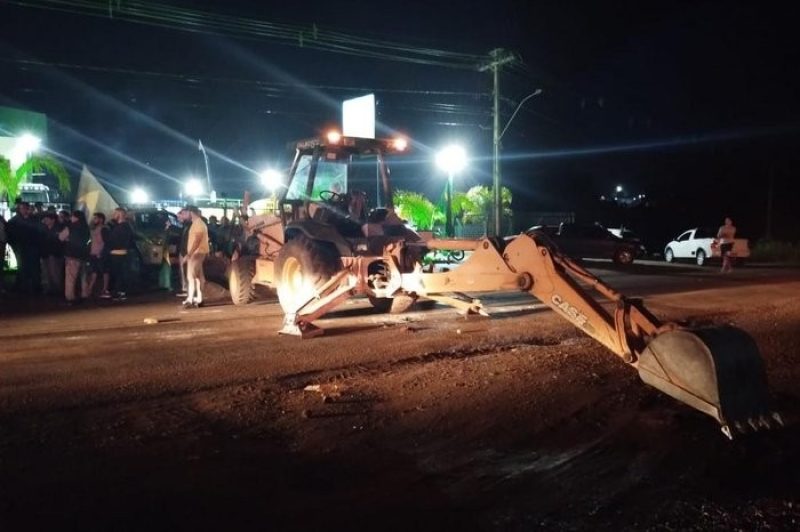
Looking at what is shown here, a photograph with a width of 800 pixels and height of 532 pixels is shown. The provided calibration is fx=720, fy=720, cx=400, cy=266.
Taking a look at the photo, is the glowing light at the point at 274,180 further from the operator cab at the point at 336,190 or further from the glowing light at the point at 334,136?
the glowing light at the point at 334,136

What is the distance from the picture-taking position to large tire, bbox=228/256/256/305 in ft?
44.2

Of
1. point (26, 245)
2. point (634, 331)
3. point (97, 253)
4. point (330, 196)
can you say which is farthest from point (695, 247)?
point (634, 331)

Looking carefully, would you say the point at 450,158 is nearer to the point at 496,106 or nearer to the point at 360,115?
the point at 496,106

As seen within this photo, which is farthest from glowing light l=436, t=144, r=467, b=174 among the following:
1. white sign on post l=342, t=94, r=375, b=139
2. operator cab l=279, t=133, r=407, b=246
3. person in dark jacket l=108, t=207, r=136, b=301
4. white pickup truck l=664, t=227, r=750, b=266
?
operator cab l=279, t=133, r=407, b=246

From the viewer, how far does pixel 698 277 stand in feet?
69.1

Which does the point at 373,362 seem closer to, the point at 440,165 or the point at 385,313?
the point at 385,313

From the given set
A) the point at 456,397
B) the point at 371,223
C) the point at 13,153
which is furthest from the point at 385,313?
the point at 13,153

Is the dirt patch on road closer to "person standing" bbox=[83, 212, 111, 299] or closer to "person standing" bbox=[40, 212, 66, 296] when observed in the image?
"person standing" bbox=[83, 212, 111, 299]

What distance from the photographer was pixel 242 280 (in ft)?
44.3

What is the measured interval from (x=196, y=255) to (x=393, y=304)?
3.80m

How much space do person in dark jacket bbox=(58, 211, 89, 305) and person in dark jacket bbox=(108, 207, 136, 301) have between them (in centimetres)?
57

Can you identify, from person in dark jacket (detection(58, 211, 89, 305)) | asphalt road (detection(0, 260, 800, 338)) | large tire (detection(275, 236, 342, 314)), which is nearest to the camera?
large tire (detection(275, 236, 342, 314))

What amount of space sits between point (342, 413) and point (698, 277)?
17.4 meters

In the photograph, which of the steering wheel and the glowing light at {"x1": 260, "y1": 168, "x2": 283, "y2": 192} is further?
the glowing light at {"x1": 260, "y1": 168, "x2": 283, "y2": 192}
